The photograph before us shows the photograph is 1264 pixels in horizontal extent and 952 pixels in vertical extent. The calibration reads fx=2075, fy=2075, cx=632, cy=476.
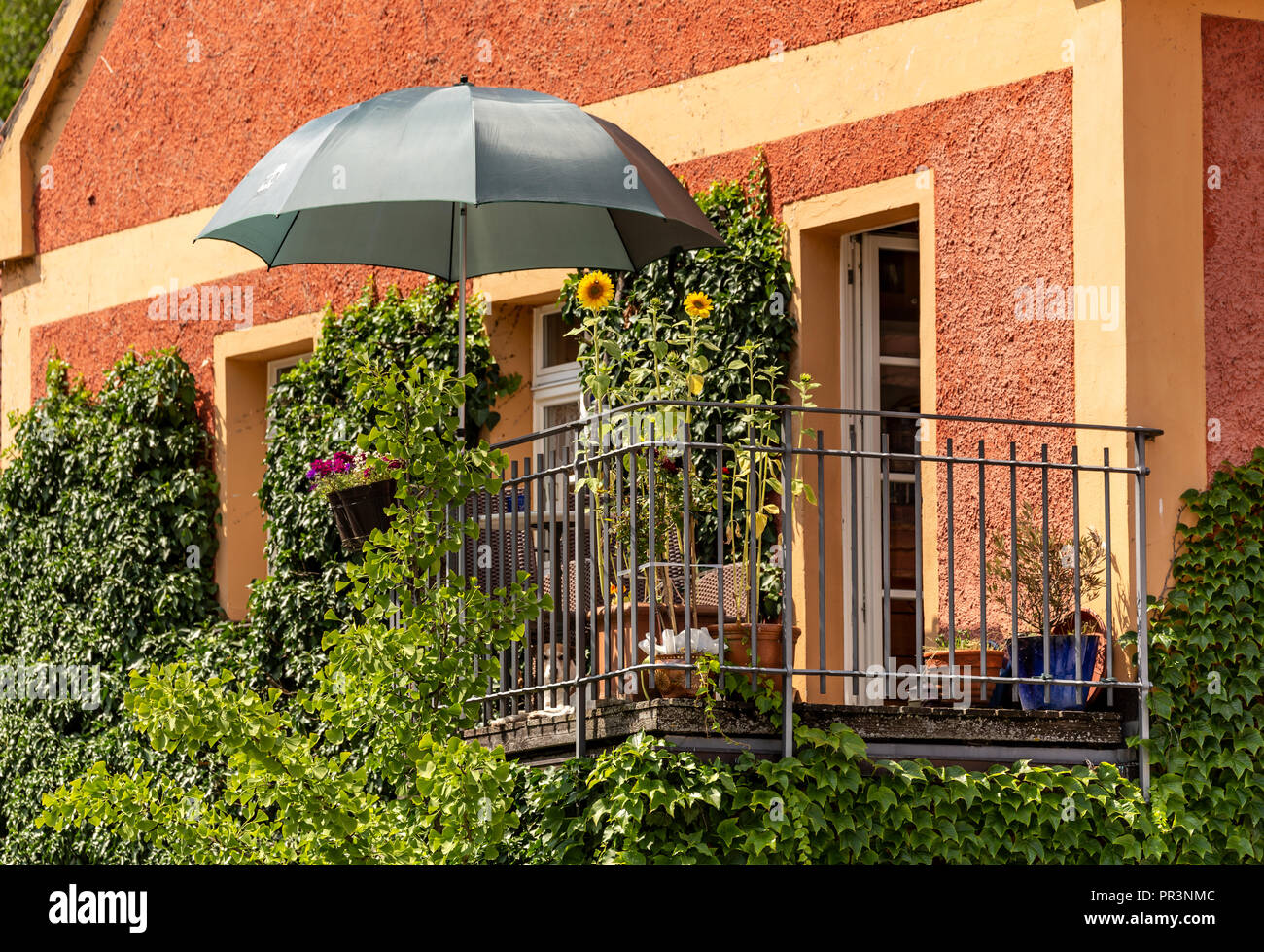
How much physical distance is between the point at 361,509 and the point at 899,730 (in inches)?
107

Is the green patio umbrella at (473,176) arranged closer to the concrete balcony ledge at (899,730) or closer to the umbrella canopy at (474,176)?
the umbrella canopy at (474,176)

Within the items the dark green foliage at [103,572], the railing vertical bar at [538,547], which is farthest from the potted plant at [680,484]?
the dark green foliage at [103,572]

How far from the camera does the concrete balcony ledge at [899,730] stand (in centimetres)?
745

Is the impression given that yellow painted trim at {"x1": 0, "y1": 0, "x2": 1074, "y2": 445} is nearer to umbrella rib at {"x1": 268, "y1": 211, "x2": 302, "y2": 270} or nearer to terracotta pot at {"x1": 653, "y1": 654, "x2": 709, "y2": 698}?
umbrella rib at {"x1": 268, "y1": 211, "x2": 302, "y2": 270}

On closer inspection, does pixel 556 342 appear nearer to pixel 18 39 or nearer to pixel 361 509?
pixel 361 509

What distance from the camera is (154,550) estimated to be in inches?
491

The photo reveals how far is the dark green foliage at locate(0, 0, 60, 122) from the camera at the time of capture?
30.2 m

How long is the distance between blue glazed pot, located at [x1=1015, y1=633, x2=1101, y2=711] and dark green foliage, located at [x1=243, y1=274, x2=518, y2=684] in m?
3.74

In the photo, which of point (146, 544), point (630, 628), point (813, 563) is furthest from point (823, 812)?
point (146, 544)

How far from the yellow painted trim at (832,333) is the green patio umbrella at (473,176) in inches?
39.7
